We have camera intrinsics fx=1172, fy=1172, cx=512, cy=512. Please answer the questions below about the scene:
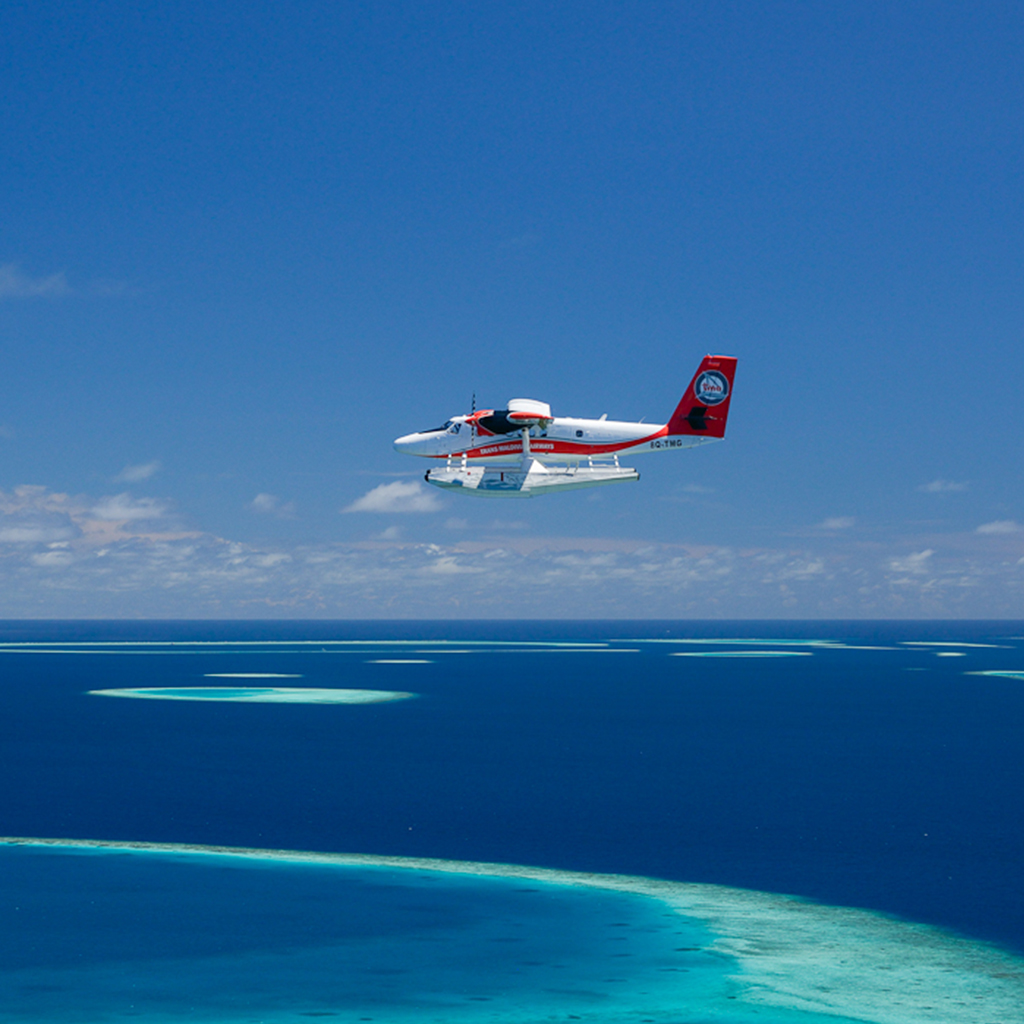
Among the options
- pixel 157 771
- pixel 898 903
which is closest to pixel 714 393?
pixel 898 903

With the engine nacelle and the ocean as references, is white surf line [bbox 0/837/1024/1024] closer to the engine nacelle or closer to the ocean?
the ocean

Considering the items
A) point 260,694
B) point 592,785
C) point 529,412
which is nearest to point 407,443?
point 529,412

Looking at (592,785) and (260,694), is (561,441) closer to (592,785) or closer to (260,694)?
(592,785)

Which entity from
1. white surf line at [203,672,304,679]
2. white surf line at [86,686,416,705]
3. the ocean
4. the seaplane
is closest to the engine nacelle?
the seaplane

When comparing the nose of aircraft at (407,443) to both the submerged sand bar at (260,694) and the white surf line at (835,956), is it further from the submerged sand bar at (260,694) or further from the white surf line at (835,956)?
the submerged sand bar at (260,694)

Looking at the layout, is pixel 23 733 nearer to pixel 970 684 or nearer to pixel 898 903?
pixel 898 903

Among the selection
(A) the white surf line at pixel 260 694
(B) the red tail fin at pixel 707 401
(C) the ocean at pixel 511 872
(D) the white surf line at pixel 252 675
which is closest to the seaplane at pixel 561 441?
(B) the red tail fin at pixel 707 401
